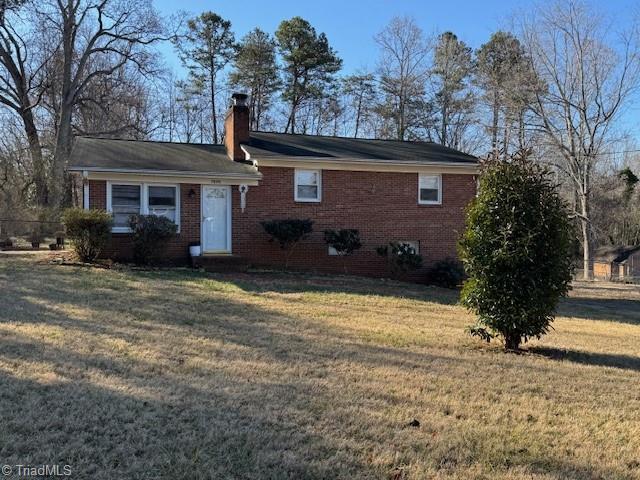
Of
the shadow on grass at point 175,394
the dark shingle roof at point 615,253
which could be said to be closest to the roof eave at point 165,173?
the shadow on grass at point 175,394

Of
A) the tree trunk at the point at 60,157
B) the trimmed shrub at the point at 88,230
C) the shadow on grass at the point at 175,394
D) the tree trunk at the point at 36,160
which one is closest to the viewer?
the shadow on grass at the point at 175,394

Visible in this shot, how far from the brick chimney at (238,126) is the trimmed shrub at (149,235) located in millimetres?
3531

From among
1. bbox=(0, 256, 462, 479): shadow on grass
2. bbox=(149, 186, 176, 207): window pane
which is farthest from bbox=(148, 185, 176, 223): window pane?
bbox=(0, 256, 462, 479): shadow on grass

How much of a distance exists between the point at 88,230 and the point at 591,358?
11.3 meters

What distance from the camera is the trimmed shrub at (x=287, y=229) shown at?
15.3 meters

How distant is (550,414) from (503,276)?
3.07m

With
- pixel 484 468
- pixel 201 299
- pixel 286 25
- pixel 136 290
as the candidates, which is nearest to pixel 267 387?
pixel 484 468

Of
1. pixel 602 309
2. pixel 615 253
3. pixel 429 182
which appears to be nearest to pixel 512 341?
pixel 602 309

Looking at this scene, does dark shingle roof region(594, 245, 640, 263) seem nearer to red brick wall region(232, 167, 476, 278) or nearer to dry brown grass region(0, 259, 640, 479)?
red brick wall region(232, 167, 476, 278)

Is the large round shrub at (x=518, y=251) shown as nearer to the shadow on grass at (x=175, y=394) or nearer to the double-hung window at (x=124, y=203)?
the shadow on grass at (x=175, y=394)

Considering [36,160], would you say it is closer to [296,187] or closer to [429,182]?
[296,187]

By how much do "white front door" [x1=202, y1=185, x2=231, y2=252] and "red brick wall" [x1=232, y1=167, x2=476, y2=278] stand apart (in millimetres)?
235

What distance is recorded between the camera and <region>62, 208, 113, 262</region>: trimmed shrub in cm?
1326

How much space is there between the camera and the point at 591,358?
7516 millimetres
